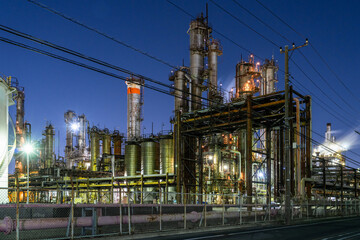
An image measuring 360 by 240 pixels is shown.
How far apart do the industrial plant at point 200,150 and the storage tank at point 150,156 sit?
14cm

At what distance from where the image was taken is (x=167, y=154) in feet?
164

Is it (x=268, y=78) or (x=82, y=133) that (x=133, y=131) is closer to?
(x=268, y=78)

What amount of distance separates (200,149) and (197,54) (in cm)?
1553

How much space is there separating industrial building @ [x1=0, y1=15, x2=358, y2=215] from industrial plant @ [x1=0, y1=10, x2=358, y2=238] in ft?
0.45

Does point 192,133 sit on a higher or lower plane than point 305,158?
higher

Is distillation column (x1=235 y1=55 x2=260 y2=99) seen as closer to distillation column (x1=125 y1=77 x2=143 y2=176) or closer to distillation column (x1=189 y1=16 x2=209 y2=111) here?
distillation column (x1=189 y1=16 x2=209 y2=111)

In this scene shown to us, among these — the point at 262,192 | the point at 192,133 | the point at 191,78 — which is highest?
the point at 191,78

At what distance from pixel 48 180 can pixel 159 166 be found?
18202 mm

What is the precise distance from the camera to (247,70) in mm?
59844

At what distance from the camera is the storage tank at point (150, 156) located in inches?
2050

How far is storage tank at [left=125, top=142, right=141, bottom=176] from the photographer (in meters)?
54.9

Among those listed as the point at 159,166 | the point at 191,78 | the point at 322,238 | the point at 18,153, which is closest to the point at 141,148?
the point at 159,166

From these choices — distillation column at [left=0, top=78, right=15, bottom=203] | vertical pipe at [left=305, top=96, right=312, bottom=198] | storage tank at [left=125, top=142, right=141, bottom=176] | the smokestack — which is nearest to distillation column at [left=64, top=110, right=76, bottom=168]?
the smokestack

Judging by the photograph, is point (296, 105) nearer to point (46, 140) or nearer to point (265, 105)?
point (265, 105)
